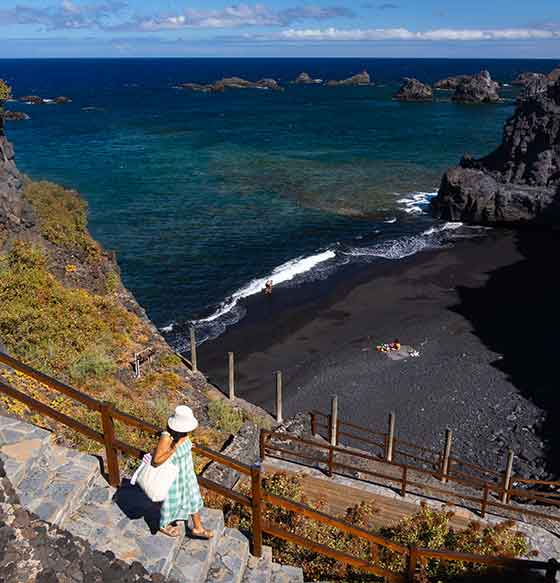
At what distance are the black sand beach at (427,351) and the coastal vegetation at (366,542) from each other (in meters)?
8.62

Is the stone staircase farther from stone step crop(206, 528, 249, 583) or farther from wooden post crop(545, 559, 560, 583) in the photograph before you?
wooden post crop(545, 559, 560, 583)

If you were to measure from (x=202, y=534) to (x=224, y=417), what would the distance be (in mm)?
8310

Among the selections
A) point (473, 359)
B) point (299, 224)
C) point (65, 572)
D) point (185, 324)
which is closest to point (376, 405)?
point (473, 359)

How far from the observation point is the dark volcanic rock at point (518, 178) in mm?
46188

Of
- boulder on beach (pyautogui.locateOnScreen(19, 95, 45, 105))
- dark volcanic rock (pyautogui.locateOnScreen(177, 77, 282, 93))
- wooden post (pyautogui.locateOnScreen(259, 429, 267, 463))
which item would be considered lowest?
wooden post (pyautogui.locateOnScreen(259, 429, 267, 463))

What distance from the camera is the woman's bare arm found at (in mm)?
5816

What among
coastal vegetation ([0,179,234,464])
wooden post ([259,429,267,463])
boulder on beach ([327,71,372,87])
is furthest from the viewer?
boulder on beach ([327,71,372,87])

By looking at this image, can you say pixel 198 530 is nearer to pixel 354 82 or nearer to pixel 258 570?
pixel 258 570

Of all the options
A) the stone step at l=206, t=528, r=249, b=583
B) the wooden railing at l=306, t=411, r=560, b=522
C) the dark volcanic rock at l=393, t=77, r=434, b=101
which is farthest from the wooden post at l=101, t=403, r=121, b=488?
the dark volcanic rock at l=393, t=77, r=434, b=101

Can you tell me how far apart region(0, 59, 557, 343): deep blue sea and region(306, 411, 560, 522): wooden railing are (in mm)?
13077

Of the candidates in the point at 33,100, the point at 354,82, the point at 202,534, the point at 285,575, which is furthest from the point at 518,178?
the point at 354,82

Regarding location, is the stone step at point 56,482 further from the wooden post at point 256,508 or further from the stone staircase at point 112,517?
the wooden post at point 256,508

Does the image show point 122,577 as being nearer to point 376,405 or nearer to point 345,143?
point 376,405

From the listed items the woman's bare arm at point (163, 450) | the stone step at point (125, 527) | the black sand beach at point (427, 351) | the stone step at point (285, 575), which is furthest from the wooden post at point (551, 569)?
the black sand beach at point (427, 351)
